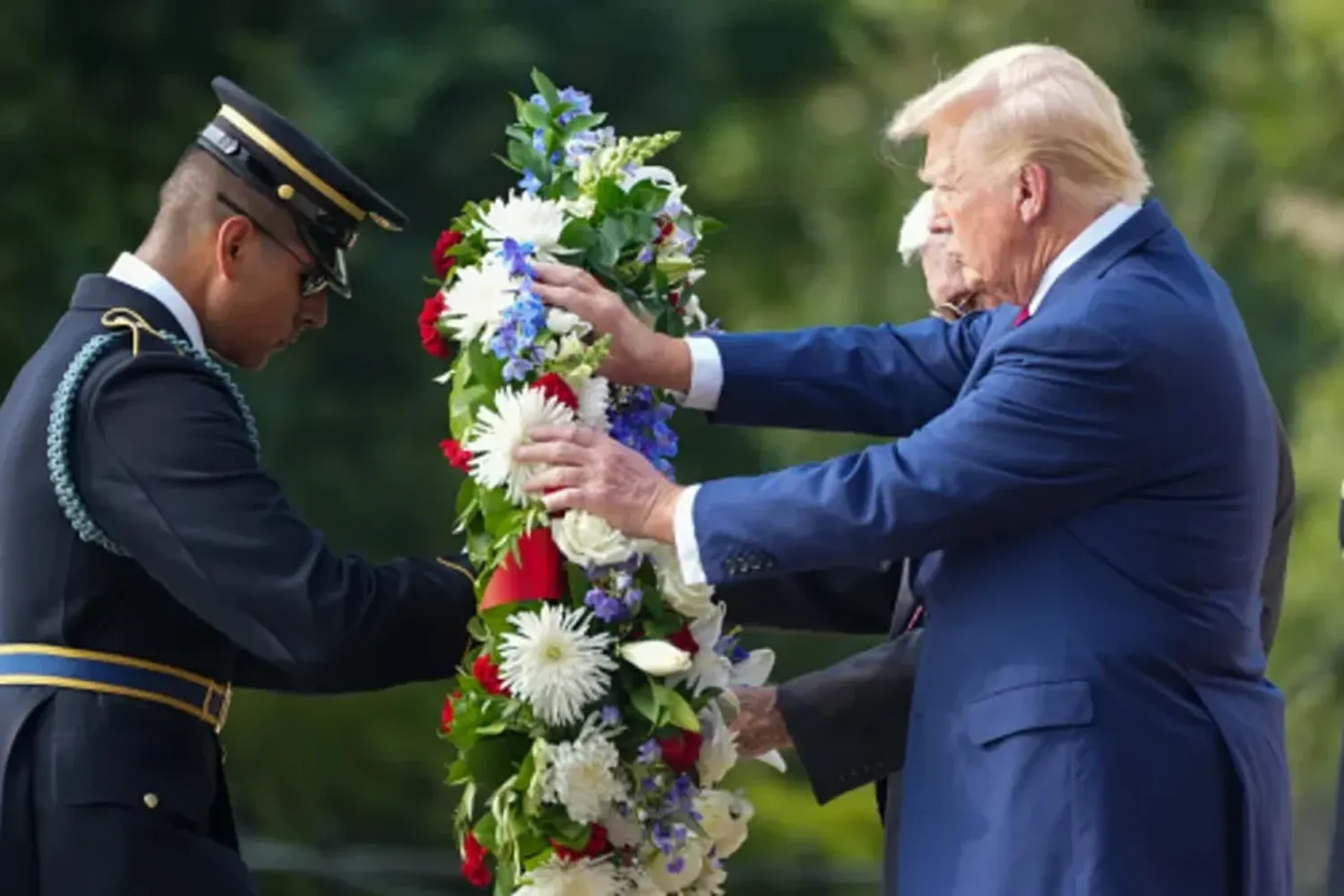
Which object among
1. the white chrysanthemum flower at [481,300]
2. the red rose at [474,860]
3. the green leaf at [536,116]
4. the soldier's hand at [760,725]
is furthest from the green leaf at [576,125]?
the red rose at [474,860]

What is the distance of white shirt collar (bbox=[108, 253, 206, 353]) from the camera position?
369 centimetres

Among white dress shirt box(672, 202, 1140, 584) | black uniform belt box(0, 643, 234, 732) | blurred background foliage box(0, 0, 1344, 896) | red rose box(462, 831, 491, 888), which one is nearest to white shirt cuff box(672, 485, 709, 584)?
white dress shirt box(672, 202, 1140, 584)

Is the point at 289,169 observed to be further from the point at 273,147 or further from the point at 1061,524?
the point at 1061,524

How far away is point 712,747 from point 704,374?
1.90 ft

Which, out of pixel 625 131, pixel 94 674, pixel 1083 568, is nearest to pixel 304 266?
pixel 94 674

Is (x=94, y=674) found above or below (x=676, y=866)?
above

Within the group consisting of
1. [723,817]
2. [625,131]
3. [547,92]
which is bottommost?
[723,817]

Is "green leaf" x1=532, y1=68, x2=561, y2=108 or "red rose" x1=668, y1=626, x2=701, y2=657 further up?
"green leaf" x1=532, y1=68, x2=561, y2=108

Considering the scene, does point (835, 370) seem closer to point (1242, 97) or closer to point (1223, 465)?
point (1223, 465)

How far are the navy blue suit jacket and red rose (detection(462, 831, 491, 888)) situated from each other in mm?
573

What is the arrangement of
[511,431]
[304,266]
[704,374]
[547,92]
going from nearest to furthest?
[511,431], [547,92], [704,374], [304,266]

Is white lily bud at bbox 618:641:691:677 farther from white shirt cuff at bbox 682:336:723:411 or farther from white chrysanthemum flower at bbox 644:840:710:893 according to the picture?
white shirt cuff at bbox 682:336:723:411

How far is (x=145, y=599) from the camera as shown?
3578 millimetres

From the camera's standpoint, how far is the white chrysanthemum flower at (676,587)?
3408 mm
